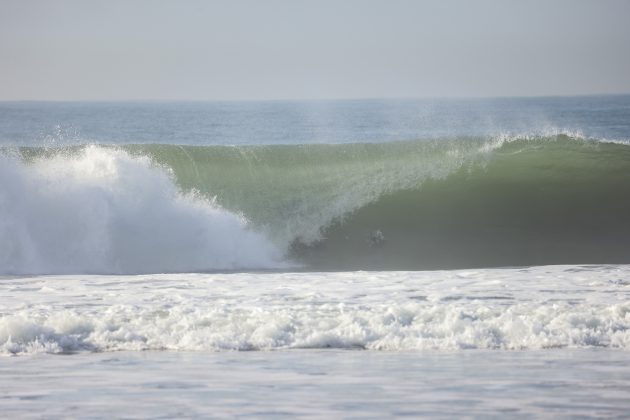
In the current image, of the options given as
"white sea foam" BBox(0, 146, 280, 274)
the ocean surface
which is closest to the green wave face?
the ocean surface

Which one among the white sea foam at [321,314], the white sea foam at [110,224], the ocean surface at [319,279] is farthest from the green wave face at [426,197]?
the white sea foam at [321,314]

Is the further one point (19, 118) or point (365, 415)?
point (19, 118)

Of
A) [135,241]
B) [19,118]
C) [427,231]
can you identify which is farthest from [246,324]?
[19,118]

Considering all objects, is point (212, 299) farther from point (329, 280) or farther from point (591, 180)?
point (591, 180)

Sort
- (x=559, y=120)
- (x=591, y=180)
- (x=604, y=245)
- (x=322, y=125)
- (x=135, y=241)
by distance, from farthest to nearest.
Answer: (x=322, y=125) → (x=559, y=120) → (x=591, y=180) → (x=604, y=245) → (x=135, y=241)

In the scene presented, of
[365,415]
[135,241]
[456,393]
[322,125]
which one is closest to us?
[365,415]

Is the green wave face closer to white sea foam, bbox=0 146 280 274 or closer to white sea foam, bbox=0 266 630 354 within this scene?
white sea foam, bbox=0 146 280 274

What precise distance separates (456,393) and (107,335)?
3.32m

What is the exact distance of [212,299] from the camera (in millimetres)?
10172

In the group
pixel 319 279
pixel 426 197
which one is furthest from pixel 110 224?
pixel 426 197

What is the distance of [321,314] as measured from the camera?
920 centimetres

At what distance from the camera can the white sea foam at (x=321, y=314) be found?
27.7 feet

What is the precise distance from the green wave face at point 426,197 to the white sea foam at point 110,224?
92cm

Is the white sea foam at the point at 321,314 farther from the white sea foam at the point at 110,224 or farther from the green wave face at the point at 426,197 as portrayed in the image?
the green wave face at the point at 426,197
